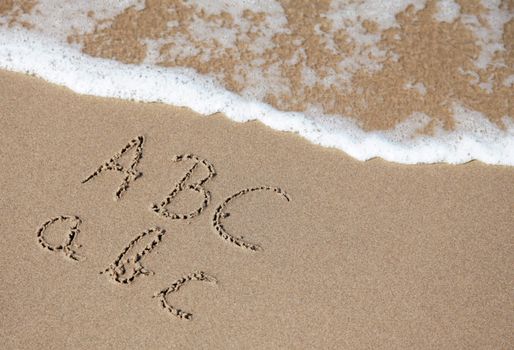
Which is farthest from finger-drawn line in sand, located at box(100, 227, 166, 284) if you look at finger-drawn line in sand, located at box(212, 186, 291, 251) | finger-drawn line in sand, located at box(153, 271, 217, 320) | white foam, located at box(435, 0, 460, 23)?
white foam, located at box(435, 0, 460, 23)

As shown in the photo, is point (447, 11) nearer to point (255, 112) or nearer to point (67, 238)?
point (255, 112)

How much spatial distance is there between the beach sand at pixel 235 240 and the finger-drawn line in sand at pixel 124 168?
30mm

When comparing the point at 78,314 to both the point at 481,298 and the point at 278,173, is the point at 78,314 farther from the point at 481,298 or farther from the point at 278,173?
the point at 481,298

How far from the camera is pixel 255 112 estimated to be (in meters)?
3.56

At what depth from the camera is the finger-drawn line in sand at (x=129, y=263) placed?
Answer: 9.53ft

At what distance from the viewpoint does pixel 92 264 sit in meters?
2.93

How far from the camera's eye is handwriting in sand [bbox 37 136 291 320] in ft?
9.57

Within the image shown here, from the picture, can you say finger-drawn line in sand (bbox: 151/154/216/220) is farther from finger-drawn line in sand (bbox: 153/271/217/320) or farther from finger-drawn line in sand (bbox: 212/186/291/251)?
finger-drawn line in sand (bbox: 153/271/217/320)

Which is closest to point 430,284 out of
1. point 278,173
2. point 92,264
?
point 278,173

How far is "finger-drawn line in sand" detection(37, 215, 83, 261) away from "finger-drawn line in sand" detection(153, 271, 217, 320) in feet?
1.39

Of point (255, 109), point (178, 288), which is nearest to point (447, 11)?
point (255, 109)

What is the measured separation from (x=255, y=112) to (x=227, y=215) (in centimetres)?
69

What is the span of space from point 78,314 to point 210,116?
1259 millimetres

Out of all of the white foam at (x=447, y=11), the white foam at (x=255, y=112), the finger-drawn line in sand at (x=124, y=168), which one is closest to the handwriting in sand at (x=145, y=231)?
the finger-drawn line in sand at (x=124, y=168)
